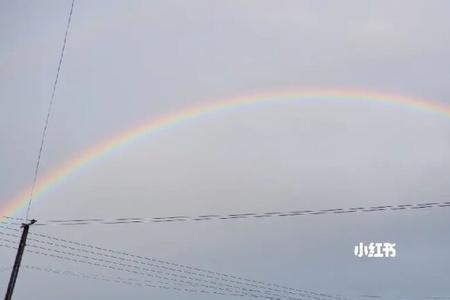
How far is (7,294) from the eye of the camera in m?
32.0

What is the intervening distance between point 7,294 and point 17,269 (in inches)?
51.5

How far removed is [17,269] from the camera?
32531 mm

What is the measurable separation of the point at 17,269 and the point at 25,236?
1.80 metres

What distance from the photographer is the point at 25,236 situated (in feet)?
110

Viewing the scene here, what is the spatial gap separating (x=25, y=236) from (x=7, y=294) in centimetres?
309

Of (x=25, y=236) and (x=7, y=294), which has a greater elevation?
(x=25, y=236)
